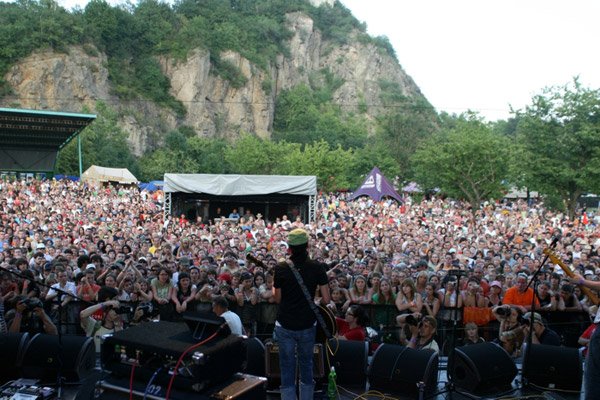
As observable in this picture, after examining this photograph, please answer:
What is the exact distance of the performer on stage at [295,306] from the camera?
5195 mm

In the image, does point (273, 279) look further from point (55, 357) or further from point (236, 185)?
point (236, 185)

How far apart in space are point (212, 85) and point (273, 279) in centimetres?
8095

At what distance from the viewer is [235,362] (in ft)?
15.1

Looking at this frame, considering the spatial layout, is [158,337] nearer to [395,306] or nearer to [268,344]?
[268,344]

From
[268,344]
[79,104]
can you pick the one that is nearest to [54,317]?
[268,344]

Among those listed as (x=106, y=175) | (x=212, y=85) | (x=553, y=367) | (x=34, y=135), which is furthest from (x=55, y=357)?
(x=212, y=85)

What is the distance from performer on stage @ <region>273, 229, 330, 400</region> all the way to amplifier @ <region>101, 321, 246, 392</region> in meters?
0.67

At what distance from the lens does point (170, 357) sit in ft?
14.1

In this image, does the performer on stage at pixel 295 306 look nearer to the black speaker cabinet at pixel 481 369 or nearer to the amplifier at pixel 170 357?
the amplifier at pixel 170 357

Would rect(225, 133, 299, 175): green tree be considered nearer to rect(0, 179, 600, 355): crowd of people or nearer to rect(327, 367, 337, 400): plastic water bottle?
rect(0, 179, 600, 355): crowd of people

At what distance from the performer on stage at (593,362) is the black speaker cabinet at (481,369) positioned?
1.53 m

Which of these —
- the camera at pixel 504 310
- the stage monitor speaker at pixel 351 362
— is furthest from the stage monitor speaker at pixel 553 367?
the stage monitor speaker at pixel 351 362

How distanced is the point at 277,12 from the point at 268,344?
4545 inches

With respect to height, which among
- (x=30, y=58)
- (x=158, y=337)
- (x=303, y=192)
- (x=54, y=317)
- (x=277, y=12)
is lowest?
(x=54, y=317)
